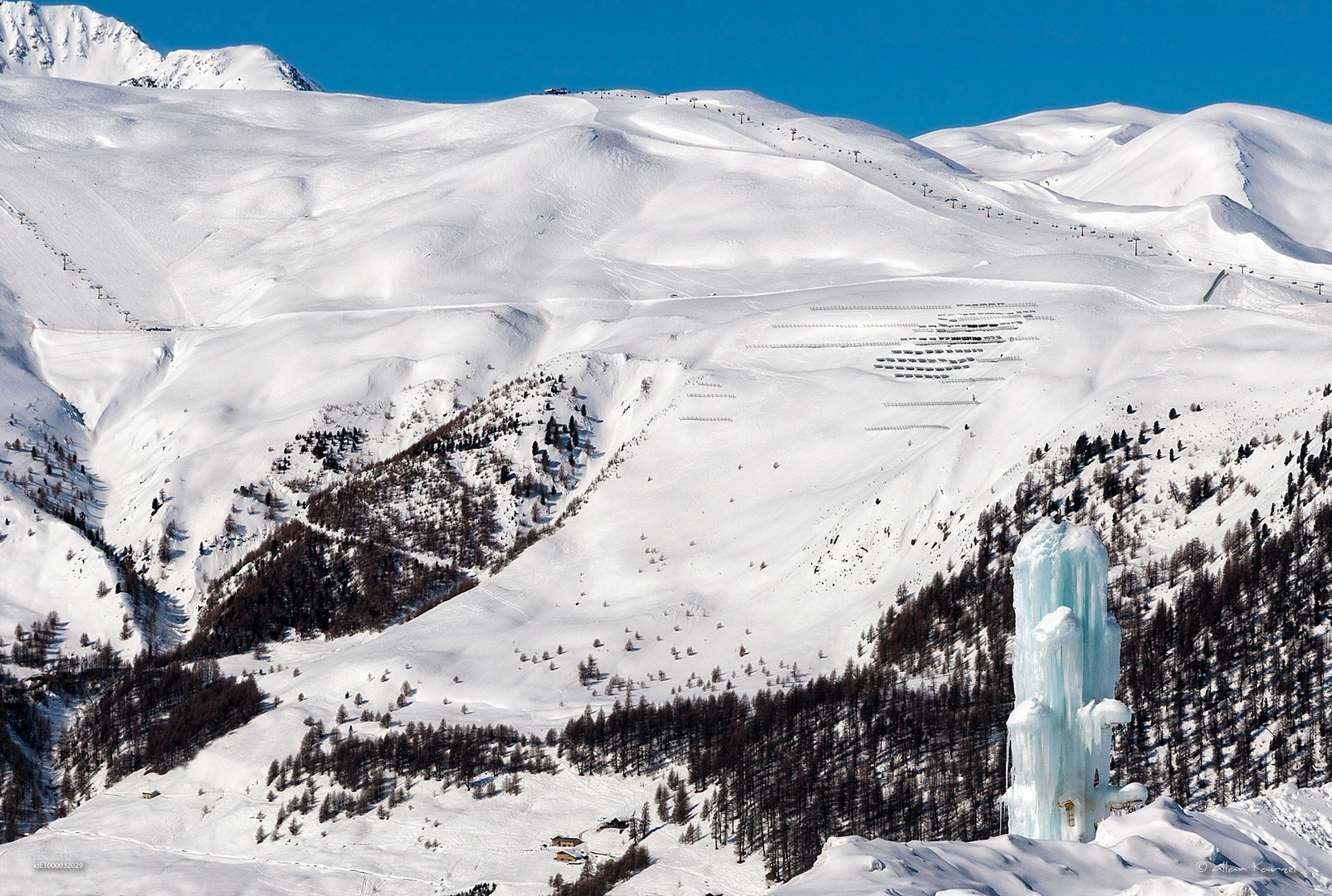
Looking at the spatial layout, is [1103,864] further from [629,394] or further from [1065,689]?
[629,394]

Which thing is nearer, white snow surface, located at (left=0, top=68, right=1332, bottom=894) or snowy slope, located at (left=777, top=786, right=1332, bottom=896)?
snowy slope, located at (left=777, top=786, right=1332, bottom=896)

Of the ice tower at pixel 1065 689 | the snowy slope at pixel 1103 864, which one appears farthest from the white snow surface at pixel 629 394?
the ice tower at pixel 1065 689

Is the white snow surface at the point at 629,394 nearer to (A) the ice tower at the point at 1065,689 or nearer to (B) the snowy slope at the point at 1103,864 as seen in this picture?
(B) the snowy slope at the point at 1103,864

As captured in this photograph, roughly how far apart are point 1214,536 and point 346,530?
197 ft

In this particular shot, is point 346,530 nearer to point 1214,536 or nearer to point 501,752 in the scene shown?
point 501,752

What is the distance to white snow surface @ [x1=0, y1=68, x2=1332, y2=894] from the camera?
220 ft

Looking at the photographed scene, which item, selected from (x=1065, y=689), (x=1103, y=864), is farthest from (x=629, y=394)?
(x=1103, y=864)

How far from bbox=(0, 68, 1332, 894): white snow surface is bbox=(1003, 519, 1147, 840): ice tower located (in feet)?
4.92

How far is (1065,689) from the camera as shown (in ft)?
82.8

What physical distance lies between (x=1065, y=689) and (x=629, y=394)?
9648 centimetres

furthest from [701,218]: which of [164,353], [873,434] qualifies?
[873,434]

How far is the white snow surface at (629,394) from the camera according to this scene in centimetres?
6694

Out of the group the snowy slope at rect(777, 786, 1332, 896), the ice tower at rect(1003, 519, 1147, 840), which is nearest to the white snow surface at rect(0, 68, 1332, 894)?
the snowy slope at rect(777, 786, 1332, 896)

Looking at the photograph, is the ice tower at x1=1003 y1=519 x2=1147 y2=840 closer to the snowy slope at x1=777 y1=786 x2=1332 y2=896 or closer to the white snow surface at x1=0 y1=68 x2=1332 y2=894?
the snowy slope at x1=777 y1=786 x2=1332 y2=896
